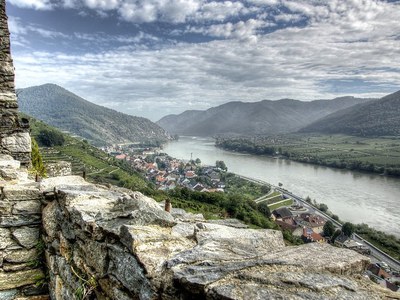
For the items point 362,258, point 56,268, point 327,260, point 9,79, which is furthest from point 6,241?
point 9,79

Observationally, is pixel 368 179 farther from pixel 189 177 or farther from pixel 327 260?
pixel 327 260

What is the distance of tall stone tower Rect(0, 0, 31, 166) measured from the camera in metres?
6.91

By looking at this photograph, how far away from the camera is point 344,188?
6372 cm

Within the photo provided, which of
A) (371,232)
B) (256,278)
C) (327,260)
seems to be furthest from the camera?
(371,232)

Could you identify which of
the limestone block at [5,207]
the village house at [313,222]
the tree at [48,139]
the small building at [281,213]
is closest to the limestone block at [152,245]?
the limestone block at [5,207]

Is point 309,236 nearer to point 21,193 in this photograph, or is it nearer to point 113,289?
point 21,193

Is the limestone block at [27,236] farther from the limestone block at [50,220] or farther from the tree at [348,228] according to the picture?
the tree at [348,228]

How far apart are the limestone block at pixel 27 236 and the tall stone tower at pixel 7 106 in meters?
3.71

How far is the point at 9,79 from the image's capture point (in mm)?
6992

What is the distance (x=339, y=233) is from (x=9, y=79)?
44955 mm

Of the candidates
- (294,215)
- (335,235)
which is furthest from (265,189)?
(335,235)

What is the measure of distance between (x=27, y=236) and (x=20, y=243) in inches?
4.3

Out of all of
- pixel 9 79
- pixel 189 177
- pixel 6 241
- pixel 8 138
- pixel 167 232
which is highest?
pixel 9 79

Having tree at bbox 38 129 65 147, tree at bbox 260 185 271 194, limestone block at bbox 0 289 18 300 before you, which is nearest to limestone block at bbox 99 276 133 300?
limestone block at bbox 0 289 18 300
